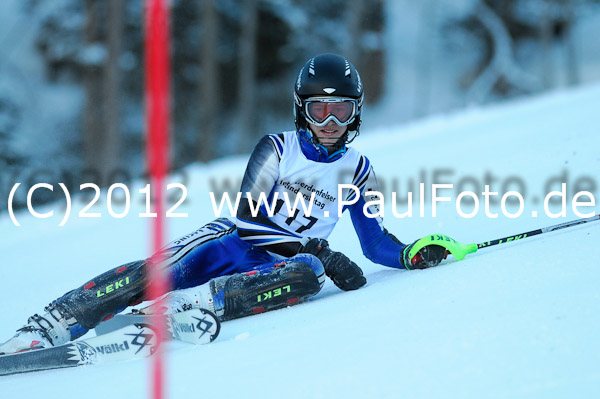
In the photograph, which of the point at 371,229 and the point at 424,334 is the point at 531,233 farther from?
the point at 424,334

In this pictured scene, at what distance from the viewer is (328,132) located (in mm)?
3578

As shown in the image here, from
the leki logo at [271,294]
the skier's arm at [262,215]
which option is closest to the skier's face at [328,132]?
the skier's arm at [262,215]

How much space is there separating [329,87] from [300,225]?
670mm

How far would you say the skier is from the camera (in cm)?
330

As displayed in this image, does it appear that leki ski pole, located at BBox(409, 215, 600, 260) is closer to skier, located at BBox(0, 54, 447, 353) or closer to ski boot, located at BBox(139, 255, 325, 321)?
skier, located at BBox(0, 54, 447, 353)

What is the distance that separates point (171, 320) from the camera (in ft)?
9.93

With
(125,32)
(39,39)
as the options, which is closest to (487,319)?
(125,32)

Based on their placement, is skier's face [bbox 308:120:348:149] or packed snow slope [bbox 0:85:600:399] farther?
skier's face [bbox 308:120:348:149]

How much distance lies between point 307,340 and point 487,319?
62 cm

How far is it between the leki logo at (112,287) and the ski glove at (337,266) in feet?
2.67

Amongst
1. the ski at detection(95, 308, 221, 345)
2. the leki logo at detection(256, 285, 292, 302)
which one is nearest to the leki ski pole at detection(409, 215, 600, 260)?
the leki logo at detection(256, 285, 292, 302)

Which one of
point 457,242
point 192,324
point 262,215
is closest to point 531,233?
point 457,242

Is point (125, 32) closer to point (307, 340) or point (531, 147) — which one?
point (531, 147)

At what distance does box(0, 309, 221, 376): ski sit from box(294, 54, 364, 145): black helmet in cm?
113
